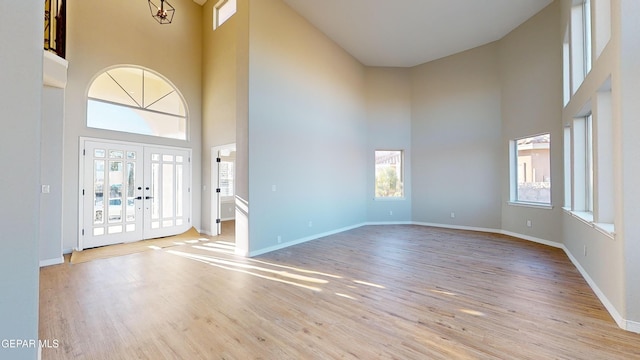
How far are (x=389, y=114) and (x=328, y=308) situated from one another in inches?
245

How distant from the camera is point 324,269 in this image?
12.2 feet

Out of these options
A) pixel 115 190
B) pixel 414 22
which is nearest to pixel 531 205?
pixel 414 22

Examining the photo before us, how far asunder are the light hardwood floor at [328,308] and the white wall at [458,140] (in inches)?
93.8

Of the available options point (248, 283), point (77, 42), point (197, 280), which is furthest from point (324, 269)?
point (77, 42)

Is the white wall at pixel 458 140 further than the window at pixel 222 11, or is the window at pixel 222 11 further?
the white wall at pixel 458 140

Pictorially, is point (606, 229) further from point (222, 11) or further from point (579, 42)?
point (222, 11)

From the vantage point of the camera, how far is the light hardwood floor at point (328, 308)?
1.97m

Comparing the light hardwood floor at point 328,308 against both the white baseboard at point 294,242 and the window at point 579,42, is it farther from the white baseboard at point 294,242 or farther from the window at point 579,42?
the window at point 579,42

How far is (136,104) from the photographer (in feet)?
18.4

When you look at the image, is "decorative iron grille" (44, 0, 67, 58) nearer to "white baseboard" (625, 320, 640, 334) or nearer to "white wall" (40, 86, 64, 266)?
"white wall" (40, 86, 64, 266)

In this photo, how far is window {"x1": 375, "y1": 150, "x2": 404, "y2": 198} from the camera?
7.62 meters

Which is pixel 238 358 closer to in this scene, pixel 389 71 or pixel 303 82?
pixel 303 82

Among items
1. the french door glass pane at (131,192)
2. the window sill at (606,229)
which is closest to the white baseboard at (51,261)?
the french door glass pane at (131,192)

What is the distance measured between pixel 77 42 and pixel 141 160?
2.32 meters
